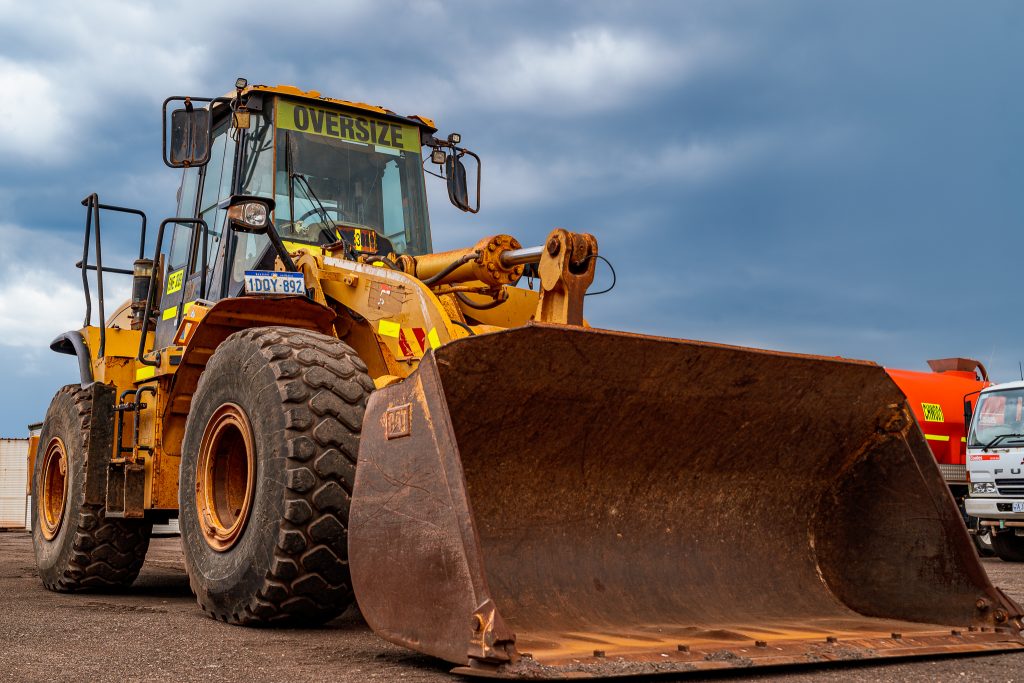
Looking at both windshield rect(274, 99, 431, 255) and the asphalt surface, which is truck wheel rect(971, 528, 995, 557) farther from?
the asphalt surface

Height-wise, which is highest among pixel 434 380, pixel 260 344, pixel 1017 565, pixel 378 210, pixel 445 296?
pixel 378 210

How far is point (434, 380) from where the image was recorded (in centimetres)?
405

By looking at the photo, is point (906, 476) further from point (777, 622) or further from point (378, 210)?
point (378, 210)

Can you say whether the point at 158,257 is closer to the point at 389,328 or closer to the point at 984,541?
the point at 389,328

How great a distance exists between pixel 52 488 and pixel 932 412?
508 inches

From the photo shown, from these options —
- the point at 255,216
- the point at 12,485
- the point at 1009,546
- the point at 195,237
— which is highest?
the point at 195,237

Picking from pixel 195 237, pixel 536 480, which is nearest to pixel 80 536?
pixel 195 237

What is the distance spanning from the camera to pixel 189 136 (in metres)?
6.86

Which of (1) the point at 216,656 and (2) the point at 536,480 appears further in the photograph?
(2) the point at 536,480

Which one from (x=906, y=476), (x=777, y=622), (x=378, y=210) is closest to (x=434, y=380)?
(x=777, y=622)

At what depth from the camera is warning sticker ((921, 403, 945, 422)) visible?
55.0 ft

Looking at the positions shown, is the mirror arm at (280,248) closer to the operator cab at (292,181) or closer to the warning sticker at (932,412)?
the operator cab at (292,181)

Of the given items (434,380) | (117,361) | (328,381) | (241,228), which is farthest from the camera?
(117,361)

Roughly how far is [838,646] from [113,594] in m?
5.57
